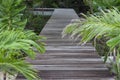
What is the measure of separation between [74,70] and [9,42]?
5.00ft

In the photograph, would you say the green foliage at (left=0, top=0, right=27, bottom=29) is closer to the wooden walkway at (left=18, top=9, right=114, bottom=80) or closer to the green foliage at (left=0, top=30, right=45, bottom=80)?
the wooden walkway at (left=18, top=9, right=114, bottom=80)

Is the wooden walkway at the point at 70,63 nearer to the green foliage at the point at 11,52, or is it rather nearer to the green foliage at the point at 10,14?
the green foliage at the point at 10,14

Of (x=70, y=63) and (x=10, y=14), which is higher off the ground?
(x=70, y=63)

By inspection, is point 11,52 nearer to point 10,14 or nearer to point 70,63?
point 70,63

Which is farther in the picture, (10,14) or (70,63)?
(10,14)

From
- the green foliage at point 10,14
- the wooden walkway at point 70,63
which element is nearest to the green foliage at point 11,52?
the wooden walkway at point 70,63

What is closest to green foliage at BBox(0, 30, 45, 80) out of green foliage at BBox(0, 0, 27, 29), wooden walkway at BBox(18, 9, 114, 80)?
wooden walkway at BBox(18, 9, 114, 80)

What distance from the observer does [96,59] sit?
4.72 metres

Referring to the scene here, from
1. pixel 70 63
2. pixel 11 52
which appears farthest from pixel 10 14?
pixel 11 52

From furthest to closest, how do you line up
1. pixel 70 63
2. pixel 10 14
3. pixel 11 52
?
1. pixel 10 14
2. pixel 70 63
3. pixel 11 52

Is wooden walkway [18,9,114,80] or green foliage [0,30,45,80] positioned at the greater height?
green foliage [0,30,45,80]

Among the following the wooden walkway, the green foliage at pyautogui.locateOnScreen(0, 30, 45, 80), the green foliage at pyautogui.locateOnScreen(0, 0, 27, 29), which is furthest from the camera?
the green foliage at pyautogui.locateOnScreen(0, 0, 27, 29)

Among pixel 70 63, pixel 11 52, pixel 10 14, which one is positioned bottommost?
pixel 10 14

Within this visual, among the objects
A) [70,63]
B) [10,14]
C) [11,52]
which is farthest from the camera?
[10,14]
